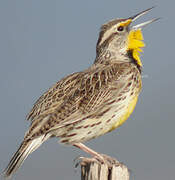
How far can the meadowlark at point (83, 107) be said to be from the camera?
4.08 metres

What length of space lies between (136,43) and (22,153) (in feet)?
5.25

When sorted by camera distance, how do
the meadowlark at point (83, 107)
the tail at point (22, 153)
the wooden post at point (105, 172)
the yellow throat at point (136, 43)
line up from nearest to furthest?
1. the wooden post at point (105, 172)
2. the tail at point (22, 153)
3. the meadowlark at point (83, 107)
4. the yellow throat at point (136, 43)

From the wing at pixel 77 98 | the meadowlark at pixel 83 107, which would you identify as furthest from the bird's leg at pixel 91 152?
the wing at pixel 77 98

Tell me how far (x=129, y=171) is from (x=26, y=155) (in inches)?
33.5

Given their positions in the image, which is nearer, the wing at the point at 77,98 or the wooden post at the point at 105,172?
the wooden post at the point at 105,172

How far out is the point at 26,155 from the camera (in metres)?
3.98

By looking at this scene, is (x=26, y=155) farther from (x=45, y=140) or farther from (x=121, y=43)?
(x=121, y=43)

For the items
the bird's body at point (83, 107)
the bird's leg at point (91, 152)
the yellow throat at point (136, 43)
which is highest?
the yellow throat at point (136, 43)

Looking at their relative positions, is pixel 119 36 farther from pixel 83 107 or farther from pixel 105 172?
pixel 105 172

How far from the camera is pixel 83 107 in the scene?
4.23 meters

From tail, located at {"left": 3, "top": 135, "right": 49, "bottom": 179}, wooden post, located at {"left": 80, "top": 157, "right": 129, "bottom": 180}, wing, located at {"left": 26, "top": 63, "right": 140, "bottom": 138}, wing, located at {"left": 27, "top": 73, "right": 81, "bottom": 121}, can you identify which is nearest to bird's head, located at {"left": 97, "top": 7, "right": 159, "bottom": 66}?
wing, located at {"left": 26, "top": 63, "right": 140, "bottom": 138}

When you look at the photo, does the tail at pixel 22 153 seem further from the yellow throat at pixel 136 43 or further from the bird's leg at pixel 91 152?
the yellow throat at pixel 136 43

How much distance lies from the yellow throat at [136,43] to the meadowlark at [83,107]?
15 centimetres

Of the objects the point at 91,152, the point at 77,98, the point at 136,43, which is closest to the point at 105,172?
the point at 91,152
